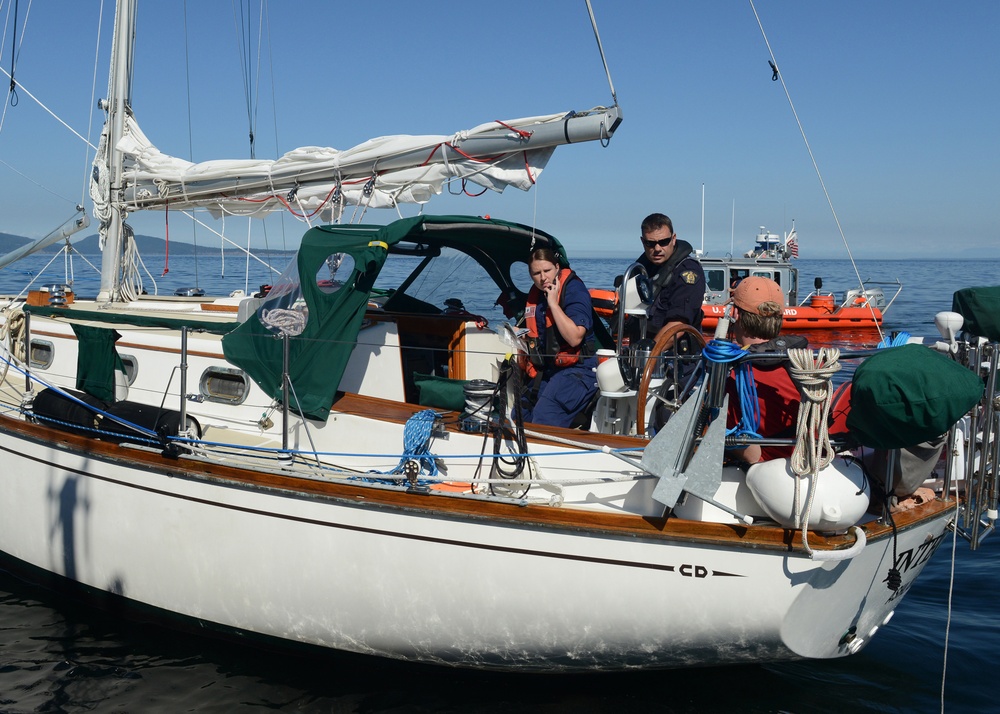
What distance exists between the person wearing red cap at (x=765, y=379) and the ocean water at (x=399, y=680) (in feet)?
4.10

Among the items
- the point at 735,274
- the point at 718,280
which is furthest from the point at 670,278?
the point at 735,274

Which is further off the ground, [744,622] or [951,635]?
[744,622]

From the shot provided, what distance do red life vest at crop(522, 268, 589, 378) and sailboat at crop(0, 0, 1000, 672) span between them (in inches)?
6.7

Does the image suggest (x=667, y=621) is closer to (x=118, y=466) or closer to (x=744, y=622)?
(x=744, y=622)

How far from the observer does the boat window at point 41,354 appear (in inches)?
288

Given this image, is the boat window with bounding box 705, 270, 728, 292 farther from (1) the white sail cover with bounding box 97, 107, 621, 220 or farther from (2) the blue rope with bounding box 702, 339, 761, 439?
(2) the blue rope with bounding box 702, 339, 761, 439

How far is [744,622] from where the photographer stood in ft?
13.7

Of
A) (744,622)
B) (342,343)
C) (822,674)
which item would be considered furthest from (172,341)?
(822,674)

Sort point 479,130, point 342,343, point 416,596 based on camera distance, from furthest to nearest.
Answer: point 479,130
point 342,343
point 416,596

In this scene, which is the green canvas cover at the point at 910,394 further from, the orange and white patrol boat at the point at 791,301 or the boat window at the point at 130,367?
the orange and white patrol boat at the point at 791,301

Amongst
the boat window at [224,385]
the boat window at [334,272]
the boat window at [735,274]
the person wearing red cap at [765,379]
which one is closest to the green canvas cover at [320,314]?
the boat window at [334,272]

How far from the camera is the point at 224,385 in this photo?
612 cm

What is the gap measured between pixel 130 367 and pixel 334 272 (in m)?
2.26

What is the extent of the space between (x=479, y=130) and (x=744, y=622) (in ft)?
12.1
